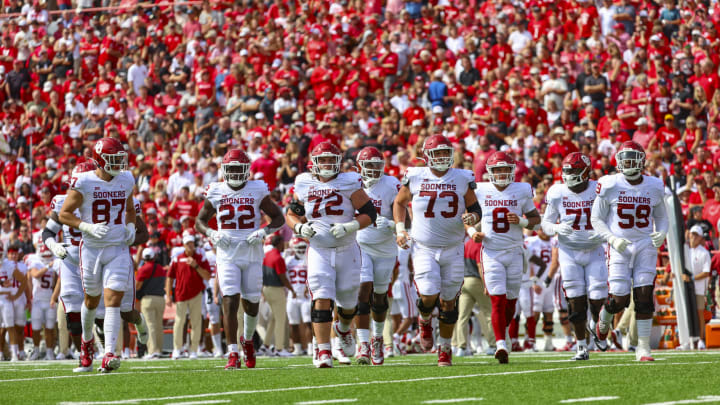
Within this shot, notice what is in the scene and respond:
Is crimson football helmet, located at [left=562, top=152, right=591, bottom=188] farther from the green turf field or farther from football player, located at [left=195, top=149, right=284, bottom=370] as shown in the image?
football player, located at [left=195, top=149, right=284, bottom=370]

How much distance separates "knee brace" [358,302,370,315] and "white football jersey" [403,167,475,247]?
1014mm

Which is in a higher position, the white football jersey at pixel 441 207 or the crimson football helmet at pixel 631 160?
the crimson football helmet at pixel 631 160

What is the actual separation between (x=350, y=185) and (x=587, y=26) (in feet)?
36.4

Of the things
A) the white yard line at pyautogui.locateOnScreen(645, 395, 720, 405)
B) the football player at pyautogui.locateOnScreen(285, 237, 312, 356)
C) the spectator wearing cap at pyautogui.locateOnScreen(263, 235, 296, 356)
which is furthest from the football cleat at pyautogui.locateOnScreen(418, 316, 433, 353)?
the football player at pyautogui.locateOnScreen(285, 237, 312, 356)

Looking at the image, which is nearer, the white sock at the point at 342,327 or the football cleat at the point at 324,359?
the football cleat at the point at 324,359

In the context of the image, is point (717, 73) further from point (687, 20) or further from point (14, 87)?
point (14, 87)

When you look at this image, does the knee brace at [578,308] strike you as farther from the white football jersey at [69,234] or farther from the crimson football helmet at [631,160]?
the white football jersey at [69,234]

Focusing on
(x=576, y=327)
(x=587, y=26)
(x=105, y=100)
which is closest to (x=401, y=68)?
(x=587, y=26)

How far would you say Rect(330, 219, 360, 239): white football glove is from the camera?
955 centimetres

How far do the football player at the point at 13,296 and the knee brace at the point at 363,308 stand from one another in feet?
24.4

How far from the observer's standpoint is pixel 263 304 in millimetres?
15992

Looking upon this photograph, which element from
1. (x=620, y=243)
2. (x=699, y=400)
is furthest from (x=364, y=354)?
(x=699, y=400)

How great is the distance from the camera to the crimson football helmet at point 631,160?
9.98 m

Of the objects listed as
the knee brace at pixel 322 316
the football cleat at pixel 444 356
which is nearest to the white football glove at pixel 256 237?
the knee brace at pixel 322 316
